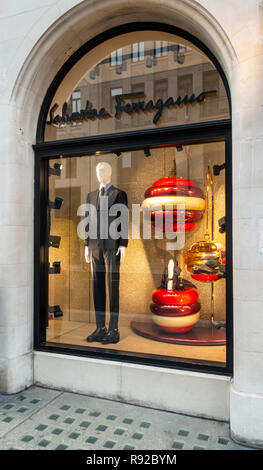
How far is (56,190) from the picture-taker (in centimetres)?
448

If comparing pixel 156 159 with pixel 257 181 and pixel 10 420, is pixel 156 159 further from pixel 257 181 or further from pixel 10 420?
pixel 10 420

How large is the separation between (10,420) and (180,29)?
4314 mm

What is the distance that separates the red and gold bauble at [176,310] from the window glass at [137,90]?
6.83 ft

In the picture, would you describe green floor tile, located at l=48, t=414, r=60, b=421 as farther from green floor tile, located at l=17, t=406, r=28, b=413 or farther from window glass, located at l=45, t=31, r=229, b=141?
window glass, located at l=45, t=31, r=229, b=141

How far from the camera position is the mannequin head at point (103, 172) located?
14.6 feet

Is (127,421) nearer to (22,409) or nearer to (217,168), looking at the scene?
(22,409)

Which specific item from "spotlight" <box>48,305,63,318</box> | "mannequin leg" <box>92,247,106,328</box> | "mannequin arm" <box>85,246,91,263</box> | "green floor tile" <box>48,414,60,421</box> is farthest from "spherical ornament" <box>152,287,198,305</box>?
"green floor tile" <box>48,414,60,421</box>

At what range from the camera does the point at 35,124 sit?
13.6 feet

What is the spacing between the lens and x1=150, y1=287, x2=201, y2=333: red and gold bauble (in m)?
4.27

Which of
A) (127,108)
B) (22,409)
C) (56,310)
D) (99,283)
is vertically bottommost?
(22,409)

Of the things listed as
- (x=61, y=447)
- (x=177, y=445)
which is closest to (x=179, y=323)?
(x=177, y=445)

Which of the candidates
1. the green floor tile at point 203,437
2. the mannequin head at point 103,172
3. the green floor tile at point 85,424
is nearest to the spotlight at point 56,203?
the mannequin head at point 103,172

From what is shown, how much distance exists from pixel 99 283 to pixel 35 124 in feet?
7.10
